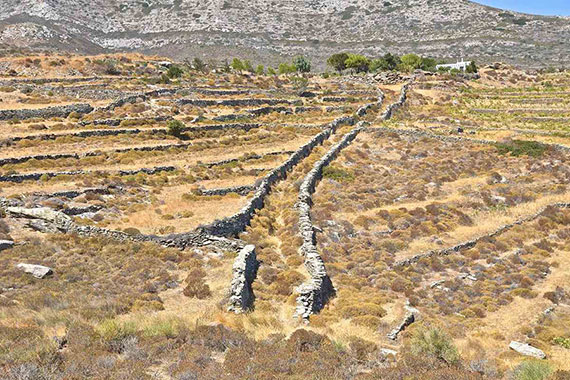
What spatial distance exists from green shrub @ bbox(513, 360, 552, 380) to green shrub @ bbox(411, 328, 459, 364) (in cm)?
161

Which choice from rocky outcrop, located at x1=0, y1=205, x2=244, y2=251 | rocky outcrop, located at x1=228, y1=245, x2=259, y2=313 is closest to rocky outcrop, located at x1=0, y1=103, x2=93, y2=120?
rocky outcrop, located at x1=0, y1=205, x2=244, y2=251

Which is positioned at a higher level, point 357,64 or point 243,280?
point 357,64

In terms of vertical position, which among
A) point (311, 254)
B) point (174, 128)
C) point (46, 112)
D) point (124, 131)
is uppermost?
point (46, 112)

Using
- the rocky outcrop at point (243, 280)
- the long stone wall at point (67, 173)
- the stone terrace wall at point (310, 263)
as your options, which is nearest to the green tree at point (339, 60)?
the stone terrace wall at point (310, 263)

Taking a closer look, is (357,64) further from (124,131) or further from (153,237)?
(153,237)

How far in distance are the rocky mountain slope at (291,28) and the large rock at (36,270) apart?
121544mm

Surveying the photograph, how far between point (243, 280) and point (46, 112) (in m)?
45.0

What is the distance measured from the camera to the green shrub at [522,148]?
44.5 meters

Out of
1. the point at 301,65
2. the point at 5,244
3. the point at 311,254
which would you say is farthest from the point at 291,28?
the point at 5,244

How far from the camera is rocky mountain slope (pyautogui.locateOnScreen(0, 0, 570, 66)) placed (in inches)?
5635

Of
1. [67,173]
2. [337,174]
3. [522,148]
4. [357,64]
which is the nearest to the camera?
[67,173]

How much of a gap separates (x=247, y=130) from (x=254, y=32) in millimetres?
118200

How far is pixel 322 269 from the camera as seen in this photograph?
21109mm

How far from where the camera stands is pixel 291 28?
171 meters
